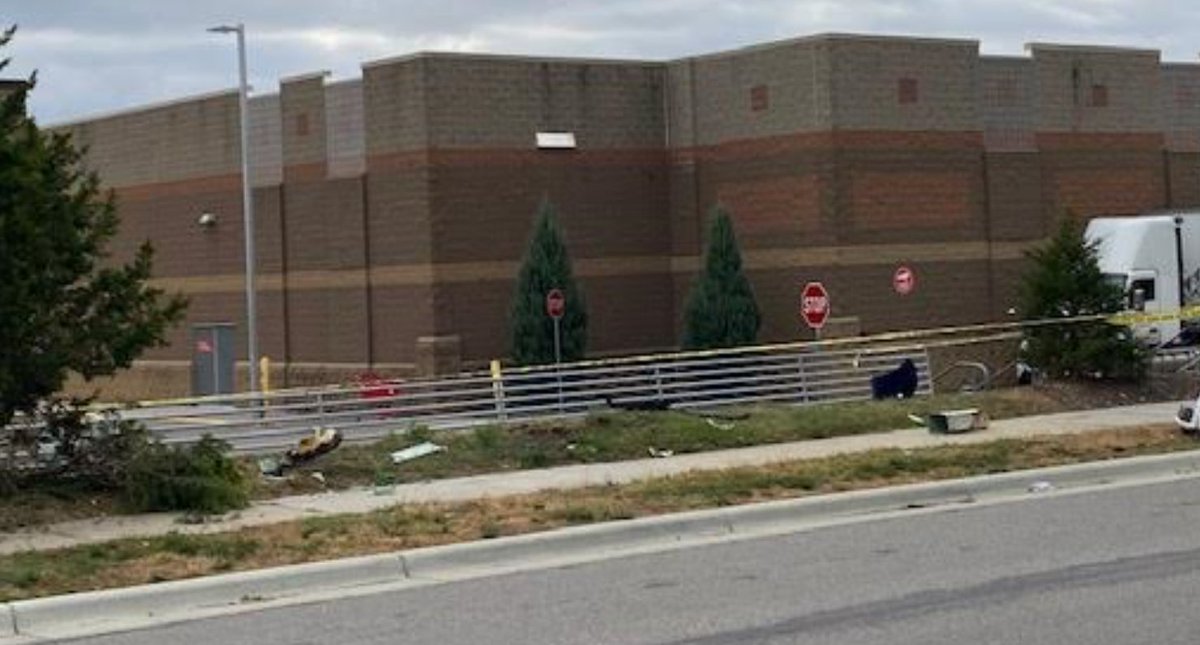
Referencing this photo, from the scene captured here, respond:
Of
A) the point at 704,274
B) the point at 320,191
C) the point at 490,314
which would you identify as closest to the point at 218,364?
the point at 320,191

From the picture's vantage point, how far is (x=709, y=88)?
4138 cm

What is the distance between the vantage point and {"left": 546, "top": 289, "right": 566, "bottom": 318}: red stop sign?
1468 inches

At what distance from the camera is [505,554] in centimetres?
1238

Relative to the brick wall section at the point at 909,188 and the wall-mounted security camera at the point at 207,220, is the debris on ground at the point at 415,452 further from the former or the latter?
the wall-mounted security camera at the point at 207,220

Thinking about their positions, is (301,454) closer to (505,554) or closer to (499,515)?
(499,515)

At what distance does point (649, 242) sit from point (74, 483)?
2809 cm

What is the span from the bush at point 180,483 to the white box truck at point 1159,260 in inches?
902

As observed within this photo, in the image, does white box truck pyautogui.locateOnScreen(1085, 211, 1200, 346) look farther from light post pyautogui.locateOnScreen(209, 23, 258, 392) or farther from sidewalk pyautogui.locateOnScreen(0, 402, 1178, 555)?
light post pyautogui.locateOnScreen(209, 23, 258, 392)

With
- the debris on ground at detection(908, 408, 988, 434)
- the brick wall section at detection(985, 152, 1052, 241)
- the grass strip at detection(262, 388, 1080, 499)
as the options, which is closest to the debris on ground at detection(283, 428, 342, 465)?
the grass strip at detection(262, 388, 1080, 499)

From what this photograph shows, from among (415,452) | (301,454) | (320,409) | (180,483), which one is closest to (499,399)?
(320,409)

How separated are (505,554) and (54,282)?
5268 millimetres

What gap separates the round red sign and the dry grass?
66.9 ft

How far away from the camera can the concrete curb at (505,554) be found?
34.3ft

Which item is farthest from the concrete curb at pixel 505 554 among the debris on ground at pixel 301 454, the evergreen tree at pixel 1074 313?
the evergreen tree at pixel 1074 313
